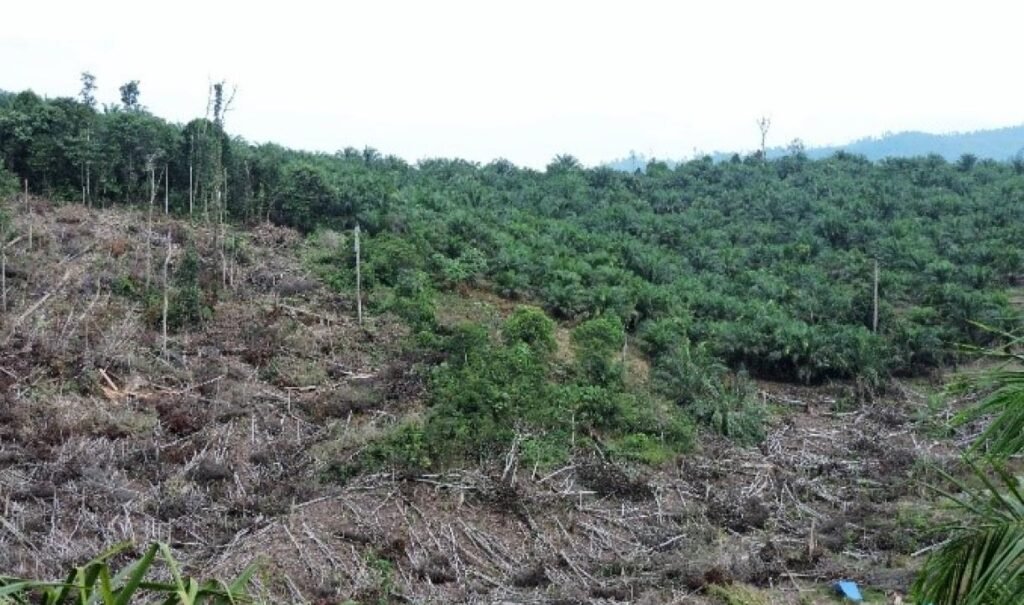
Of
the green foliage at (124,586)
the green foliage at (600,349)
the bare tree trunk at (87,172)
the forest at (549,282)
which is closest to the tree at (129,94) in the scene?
the forest at (549,282)

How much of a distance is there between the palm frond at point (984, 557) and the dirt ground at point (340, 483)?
5922mm

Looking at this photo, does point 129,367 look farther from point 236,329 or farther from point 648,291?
point 648,291

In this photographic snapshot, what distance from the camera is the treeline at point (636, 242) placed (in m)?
15.4

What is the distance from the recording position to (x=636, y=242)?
19406mm

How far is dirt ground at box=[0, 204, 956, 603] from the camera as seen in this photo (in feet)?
27.3

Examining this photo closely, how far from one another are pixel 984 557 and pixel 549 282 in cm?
1415

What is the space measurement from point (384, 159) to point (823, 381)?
15.0 meters

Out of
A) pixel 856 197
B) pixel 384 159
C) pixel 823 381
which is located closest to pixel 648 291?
pixel 823 381

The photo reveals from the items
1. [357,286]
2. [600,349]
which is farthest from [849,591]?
[357,286]

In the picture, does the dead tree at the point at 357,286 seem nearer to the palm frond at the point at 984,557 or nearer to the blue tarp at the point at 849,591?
the blue tarp at the point at 849,591

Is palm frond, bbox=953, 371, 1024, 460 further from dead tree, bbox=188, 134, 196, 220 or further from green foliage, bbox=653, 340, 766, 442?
dead tree, bbox=188, 134, 196, 220

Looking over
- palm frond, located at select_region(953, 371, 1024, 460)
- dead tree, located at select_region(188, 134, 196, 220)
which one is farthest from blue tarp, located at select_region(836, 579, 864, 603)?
dead tree, located at select_region(188, 134, 196, 220)

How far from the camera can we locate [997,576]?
1886 mm

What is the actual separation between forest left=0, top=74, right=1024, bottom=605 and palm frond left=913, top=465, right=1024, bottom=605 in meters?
7.56
